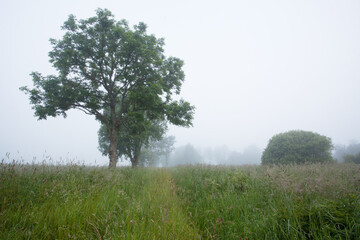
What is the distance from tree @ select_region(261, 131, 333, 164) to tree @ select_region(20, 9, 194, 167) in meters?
9.02

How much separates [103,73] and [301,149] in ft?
58.6

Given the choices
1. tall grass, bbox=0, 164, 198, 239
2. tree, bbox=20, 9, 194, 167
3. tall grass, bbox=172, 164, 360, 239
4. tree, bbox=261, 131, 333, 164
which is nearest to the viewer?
tall grass, bbox=172, 164, 360, 239

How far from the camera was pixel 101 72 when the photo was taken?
10.9 meters

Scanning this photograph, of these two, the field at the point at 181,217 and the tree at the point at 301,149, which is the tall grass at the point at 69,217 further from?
the tree at the point at 301,149

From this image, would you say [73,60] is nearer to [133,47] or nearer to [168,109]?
[133,47]

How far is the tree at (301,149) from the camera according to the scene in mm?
12031

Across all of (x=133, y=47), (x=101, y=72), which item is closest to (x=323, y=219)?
(x=133, y=47)

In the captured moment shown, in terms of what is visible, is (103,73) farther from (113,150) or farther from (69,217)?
(69,217)

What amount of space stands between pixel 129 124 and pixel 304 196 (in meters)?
11.3

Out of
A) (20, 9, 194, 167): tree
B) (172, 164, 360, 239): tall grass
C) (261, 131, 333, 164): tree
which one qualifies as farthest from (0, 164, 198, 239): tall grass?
(261, 131, 333, 164): tree

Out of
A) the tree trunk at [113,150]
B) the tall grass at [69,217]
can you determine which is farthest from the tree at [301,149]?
the tree trunk at [113,150]

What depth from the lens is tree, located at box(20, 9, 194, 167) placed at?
31.9 feet

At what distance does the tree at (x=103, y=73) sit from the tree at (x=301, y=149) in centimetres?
902

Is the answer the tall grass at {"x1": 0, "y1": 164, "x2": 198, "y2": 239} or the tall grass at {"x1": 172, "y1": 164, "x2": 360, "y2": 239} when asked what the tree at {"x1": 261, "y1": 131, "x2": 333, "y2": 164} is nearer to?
the tall grass at {"x1": 172, "y1": 164, "x2": 360, "y2": 239}
